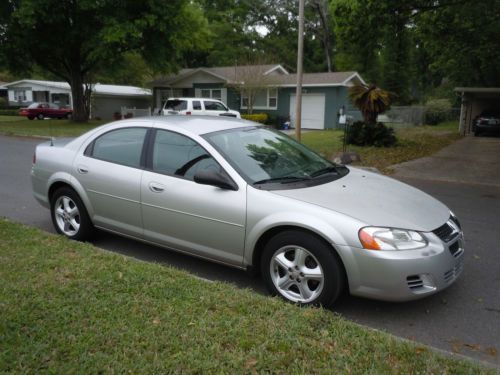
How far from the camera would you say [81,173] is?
17.4ft

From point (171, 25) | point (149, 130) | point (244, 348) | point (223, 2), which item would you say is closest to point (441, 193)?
point (149, 130)

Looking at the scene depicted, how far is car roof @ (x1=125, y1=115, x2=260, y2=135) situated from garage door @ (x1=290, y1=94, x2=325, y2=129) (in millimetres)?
24552

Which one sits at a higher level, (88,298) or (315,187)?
(315,187)

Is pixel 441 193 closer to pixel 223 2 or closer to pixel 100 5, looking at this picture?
pixel 100 5

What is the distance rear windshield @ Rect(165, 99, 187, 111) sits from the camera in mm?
23750

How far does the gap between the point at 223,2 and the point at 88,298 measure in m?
50.8

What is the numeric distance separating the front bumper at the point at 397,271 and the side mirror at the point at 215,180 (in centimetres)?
115

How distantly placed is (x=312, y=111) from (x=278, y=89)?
2.72 metres

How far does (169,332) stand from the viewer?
3.19m

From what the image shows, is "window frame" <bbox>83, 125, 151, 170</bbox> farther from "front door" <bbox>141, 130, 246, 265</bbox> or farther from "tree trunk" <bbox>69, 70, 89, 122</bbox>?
"tree trunk" <bbox>69, 70, 89, 122</bbox>

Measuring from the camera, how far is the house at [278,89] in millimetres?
28797

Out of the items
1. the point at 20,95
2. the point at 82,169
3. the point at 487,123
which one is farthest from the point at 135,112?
the point at 82,169

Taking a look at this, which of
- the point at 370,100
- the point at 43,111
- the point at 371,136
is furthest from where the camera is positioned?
the point at 43,111

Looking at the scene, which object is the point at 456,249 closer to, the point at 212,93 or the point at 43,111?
the point at 212,93
